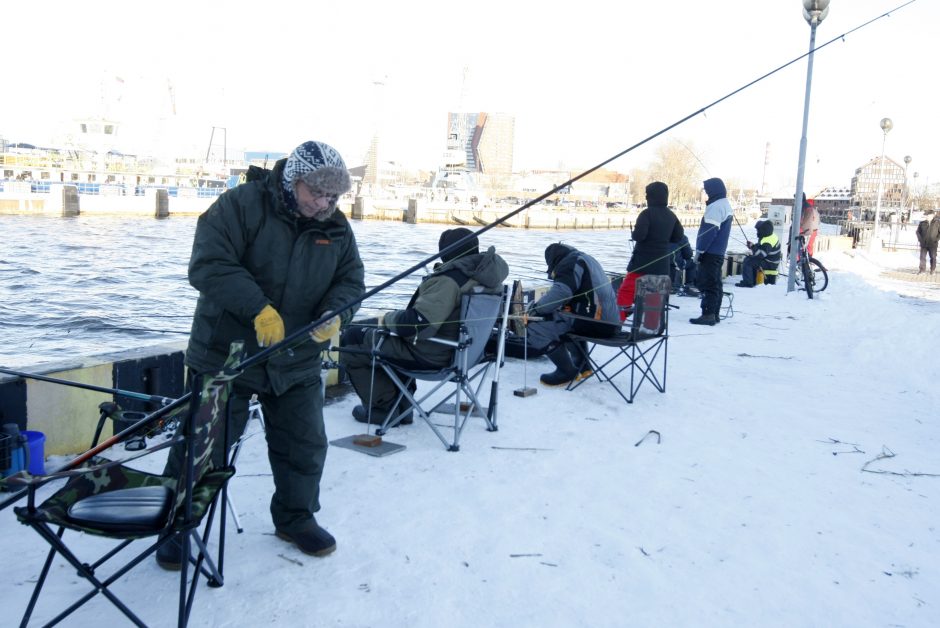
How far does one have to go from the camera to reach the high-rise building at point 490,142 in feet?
473

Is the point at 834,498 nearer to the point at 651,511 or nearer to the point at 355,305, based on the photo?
the point at 651,511

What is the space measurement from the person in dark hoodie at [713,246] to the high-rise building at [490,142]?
133241 millimetres

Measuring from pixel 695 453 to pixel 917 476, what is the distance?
45.1 inches

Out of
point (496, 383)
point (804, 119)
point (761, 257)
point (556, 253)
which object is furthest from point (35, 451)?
point (761, 257)

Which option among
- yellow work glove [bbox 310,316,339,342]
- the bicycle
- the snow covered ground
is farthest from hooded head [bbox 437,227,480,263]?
the bicycle

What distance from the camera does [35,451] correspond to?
357 cm

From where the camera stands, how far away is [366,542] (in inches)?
125

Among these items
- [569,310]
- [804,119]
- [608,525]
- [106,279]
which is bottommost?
[106,279]

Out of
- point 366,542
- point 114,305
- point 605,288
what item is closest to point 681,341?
point 605,288

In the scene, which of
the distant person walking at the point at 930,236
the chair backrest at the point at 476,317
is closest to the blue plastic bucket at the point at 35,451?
the chair backrest at the point at 476,317

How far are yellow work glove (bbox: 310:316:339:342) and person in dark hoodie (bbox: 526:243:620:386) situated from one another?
10.3ft

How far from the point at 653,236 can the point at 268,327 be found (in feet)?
18.9

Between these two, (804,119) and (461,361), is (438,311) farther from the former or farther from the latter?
(804,119)

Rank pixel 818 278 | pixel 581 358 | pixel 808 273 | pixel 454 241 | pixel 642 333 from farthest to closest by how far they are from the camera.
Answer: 1. pixel 818 278
2. pixel 808 273
3. pixel 581 358
4. pixel 642 333
5. pixel 454 241
